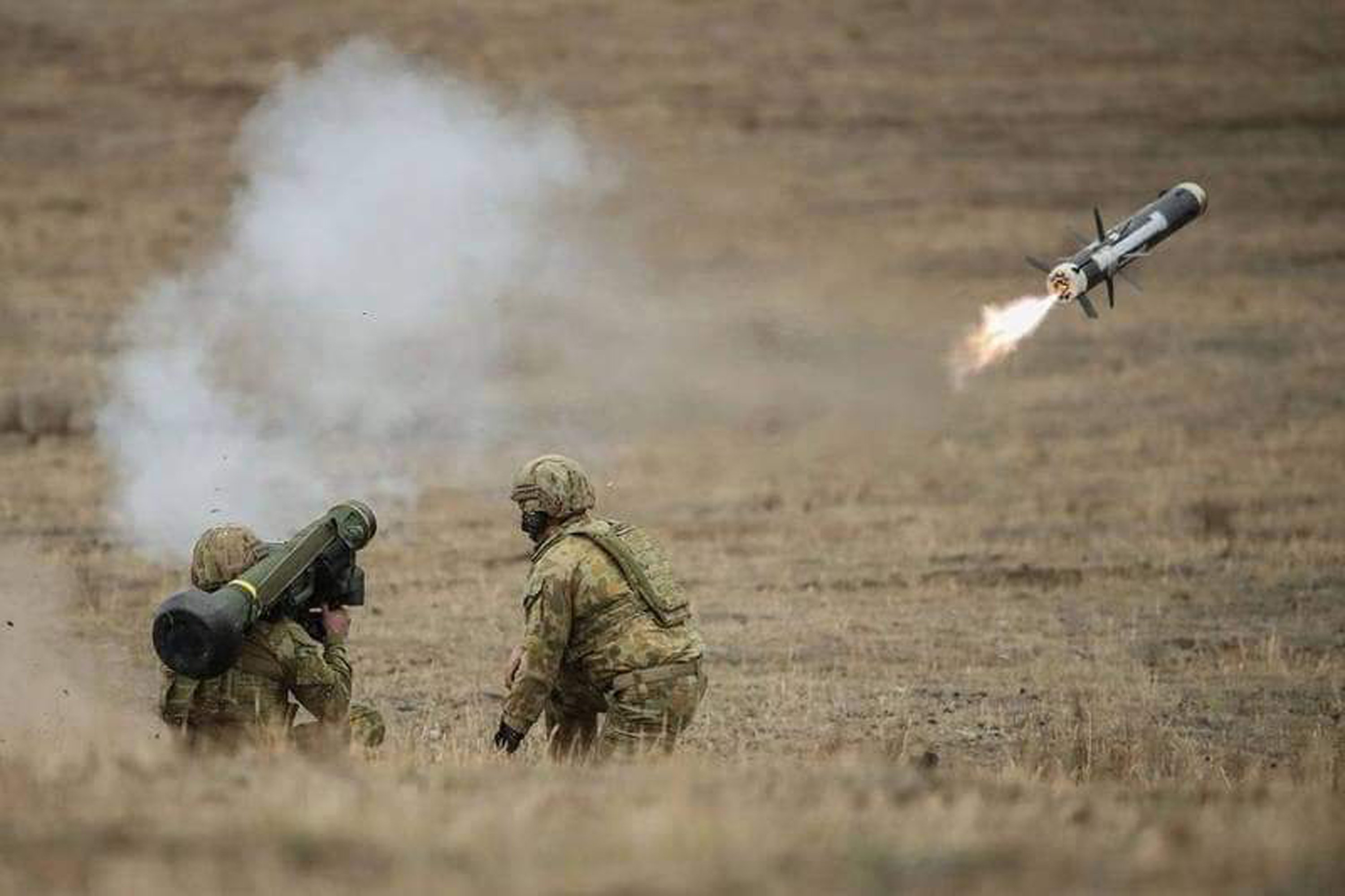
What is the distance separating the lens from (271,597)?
32.2 feet

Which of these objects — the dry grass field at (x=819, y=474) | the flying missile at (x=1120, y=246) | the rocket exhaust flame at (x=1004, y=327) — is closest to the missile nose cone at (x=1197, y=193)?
the flying missile at (x=1120, y=246)

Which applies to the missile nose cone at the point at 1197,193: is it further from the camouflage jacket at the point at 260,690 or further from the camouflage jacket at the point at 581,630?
the camouflage jacket at the point at 260,690

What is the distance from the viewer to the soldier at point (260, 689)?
32.3 ft

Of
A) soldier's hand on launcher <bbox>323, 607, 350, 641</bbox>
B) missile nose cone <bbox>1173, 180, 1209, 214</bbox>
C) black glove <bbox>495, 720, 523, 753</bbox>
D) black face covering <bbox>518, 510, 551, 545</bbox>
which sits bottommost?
black glove <bbox>495, 720, 523, 753</bbox>

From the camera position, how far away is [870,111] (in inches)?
1580

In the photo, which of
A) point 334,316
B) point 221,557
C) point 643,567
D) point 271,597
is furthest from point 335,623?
point 334,316

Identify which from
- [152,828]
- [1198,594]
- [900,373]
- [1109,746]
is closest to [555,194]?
[900,373]

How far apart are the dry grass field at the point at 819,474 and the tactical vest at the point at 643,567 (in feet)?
2.84

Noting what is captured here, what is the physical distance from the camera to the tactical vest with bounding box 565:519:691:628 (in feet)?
33.6

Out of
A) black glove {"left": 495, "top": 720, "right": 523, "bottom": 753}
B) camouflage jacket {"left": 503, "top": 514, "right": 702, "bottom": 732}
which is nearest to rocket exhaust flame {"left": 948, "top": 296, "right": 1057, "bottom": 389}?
camouflage jacket {"left": 503, "top": 514, "right": 702, "bottom": 732}

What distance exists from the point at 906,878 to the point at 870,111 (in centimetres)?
3448

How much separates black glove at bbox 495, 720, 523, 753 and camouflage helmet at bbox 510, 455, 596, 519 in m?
1.05

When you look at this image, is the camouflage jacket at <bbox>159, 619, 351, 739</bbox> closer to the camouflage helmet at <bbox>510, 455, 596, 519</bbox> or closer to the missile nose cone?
the camouflage helmet at <bbox>510, 455, 596, 519</bbox>

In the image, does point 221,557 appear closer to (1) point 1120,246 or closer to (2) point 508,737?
(2) point 508,737
